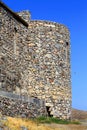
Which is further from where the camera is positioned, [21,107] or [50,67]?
[50,67]

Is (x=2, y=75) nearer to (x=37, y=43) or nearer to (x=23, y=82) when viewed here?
(x=23, y=82)

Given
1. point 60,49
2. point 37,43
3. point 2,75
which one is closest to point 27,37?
point 37,43

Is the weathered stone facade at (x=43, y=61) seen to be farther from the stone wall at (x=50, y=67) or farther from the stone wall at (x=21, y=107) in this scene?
the stone wall at (x=21, y=107)

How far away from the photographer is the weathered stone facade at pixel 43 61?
1041 inches

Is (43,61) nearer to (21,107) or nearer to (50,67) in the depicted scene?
(50,67)

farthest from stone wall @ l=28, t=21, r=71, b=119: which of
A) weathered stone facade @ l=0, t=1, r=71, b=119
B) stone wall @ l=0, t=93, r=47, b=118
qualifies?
stone wall @ l=0, t=93, r=47, b=118

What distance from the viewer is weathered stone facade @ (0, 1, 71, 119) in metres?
26.4

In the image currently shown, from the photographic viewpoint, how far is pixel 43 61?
2795 centimetres

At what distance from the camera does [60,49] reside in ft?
94.0

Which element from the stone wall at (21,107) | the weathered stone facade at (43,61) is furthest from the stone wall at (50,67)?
the stone wall at (21,107)

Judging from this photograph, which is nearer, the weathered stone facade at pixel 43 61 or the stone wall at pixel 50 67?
the weathered stone facade at pixel 43 61

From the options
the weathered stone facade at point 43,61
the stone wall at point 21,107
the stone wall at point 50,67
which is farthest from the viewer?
the stone wall at point 50,67

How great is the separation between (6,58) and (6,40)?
1.19 m

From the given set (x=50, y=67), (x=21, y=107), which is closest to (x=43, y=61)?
(x=50, y=67)
